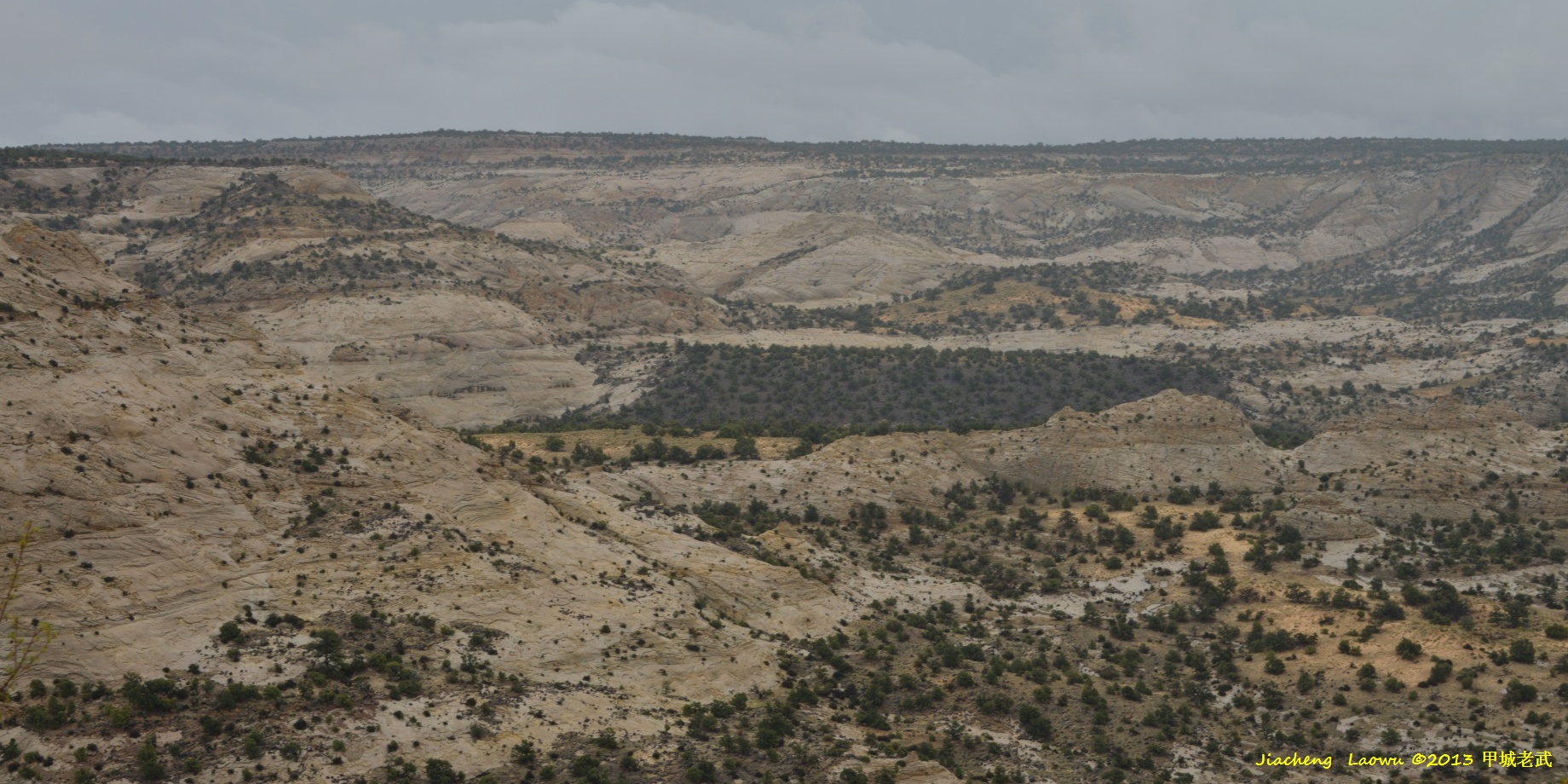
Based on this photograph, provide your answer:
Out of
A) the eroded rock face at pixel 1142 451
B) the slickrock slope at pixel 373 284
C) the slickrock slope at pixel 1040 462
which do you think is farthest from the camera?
the slickrock slope at pixel 373 284

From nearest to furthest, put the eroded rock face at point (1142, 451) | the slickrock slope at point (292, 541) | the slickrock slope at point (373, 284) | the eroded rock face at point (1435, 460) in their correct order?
the slickrock slope at point (292, 541) → the eroded rock face at point (1435, 460) → the eroded rock face at point (1142, 451) → the slickrock slope at point (373, 284)

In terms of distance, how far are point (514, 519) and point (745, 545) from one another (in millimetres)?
13579

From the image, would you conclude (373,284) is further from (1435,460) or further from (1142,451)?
(1435,460)

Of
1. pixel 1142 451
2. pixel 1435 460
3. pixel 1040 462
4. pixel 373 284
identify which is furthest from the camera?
pixel 373 284

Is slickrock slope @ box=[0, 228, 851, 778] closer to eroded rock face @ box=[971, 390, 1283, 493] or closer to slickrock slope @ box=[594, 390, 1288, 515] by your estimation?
slickrock slope @ box=[594, 390, 1288, 515]

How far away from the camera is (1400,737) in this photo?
165ft

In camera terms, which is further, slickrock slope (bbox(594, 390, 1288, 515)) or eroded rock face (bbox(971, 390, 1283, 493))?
eroded rock face (bbox(971, 390, 1283, 493))

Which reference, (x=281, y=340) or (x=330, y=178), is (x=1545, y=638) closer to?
(x=281, y=340)

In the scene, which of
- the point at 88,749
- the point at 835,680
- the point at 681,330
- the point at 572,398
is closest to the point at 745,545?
the point at 835,680

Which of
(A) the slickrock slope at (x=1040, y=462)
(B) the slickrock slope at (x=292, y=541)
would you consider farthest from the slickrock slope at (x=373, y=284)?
(B) the slickrock slope at (x=292, y=541)

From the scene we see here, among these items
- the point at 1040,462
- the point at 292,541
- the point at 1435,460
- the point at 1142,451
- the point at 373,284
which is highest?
the point at 373,284

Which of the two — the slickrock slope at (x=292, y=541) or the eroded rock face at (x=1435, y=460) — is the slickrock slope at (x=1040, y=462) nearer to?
the eroded rock face at (x=1435, y=460)

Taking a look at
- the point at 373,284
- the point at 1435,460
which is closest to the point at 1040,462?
the point at 1435,460

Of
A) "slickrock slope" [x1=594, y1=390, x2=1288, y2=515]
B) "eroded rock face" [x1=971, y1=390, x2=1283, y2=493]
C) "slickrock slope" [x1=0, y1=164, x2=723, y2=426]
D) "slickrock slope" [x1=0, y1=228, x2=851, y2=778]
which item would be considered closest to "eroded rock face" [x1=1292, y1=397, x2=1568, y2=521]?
"eroded rock face" [x1=971, y1=390, x2=1283, y2=493]
